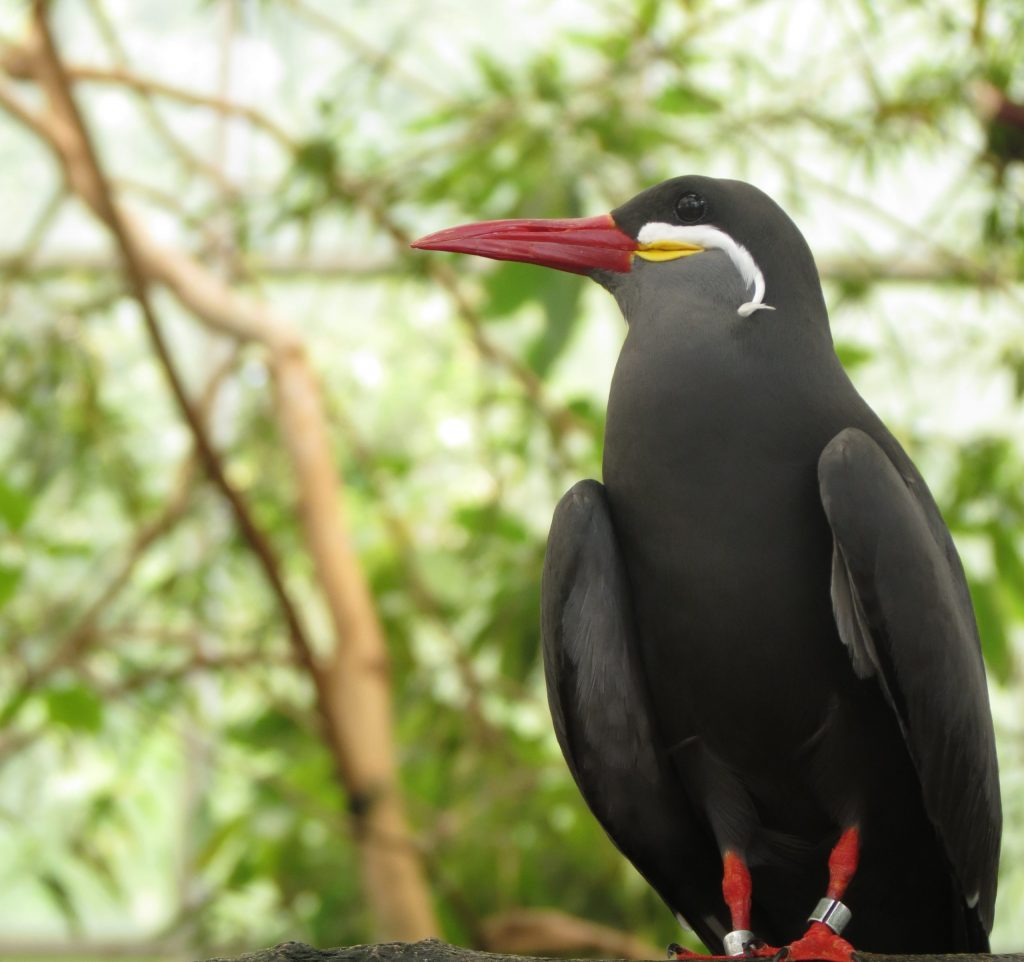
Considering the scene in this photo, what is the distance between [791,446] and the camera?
1536 millimetres

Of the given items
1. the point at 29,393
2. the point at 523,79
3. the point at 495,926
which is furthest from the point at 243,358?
the point at 495,926

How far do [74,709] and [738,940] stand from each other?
184cm

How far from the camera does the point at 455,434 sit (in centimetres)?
470

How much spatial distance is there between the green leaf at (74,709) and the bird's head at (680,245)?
5.51 ft

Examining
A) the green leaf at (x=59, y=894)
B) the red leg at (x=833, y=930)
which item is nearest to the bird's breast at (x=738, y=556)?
the red leg at (x=833, y=930)

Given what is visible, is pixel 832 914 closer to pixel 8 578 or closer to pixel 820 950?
pixel 820 950

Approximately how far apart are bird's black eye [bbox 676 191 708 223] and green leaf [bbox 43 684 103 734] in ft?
6.05

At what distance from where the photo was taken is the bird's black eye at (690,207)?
1.68 meters

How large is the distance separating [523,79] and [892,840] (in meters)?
2.22

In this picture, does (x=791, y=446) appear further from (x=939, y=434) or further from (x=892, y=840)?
(x=939, y=434)

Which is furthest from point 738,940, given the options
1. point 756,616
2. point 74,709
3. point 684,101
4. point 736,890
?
point 684,101

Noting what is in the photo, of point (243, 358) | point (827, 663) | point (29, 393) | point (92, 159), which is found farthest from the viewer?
point (243, 358)

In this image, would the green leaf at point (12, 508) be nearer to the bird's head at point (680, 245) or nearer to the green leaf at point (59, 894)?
the green leaf at point (59, 894)

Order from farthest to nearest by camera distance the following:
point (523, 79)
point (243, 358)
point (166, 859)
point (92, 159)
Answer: point (166, 859), point (243, 358), point (523, 79), point (92, 159)
